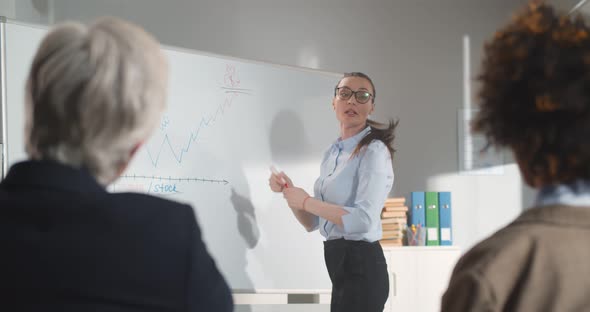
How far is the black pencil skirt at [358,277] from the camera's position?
2.54 metres

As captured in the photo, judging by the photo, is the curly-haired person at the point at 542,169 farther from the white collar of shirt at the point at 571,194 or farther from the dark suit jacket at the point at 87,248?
the dark suit jacket at the point at 87,248

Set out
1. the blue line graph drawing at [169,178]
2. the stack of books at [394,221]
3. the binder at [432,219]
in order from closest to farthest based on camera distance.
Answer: the blue line graph drawing at [169,178], the stack of books at [394,221], the binder at [432,219]

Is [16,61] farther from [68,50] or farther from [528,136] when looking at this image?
[528,136]

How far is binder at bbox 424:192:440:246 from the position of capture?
436 cm

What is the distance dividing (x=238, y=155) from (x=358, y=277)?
→ 716 mm

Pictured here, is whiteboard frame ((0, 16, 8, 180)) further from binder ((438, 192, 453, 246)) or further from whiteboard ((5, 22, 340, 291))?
binder ((438, 192, 453, 246))

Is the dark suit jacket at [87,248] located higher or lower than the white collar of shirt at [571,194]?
lower

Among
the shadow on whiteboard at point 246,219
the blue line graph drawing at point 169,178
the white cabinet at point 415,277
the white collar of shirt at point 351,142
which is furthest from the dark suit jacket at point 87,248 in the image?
the white cabinet at point 415,277

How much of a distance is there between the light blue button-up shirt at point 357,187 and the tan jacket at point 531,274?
166 cm

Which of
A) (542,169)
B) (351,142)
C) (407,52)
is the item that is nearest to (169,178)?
(351,142)

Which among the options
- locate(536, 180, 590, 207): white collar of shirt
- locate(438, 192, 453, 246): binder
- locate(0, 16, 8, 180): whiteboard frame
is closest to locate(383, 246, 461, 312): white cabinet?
locate(438, 192, 453, 246): binder

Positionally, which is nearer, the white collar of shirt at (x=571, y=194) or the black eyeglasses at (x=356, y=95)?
the white collar of shirt at (x=571, y=194)

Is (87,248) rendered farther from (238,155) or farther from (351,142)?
(351,142)

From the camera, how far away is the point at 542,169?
0.97 meters
